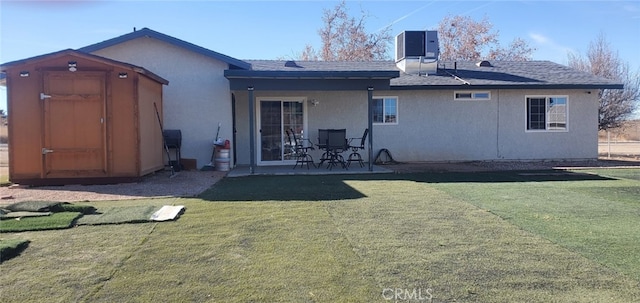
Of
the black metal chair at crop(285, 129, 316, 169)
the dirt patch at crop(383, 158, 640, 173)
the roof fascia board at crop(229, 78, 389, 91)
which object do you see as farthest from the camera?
the black metal chair at crop(285, 129, 316, 169)

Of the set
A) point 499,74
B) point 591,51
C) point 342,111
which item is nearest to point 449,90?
point 499,74

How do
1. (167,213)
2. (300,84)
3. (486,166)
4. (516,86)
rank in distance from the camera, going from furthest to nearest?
(516,86) → (486,166) → (300,84) → (167,213)

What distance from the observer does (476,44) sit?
2939cm

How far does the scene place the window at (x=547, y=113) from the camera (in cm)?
1362

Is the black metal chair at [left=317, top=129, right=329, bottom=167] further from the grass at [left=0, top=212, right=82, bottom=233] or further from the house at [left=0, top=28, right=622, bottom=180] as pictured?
the grass at [left=0, top=212, right=82, bottom=233]

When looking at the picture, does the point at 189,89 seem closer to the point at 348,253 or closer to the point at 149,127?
the point at 149,127

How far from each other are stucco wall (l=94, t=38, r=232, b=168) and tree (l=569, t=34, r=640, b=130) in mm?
15653

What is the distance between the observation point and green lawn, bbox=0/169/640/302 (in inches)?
124

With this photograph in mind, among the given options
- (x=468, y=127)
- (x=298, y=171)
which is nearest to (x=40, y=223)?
(x=298, y=171)

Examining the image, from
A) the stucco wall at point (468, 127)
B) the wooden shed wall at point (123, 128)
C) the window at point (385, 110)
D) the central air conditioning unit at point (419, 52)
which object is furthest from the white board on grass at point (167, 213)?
the central air conditioning unit at point (419, 52)

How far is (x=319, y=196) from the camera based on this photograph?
23.2ft

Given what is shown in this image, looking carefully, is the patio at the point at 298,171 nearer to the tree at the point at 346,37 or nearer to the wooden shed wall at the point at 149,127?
the wooden shed wall at the point at 149,127

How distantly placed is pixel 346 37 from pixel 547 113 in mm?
17321

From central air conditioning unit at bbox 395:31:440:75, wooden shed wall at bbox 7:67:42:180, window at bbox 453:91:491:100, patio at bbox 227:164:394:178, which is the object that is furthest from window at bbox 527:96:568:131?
wooden shed wall at bbox 7:67:42:180
